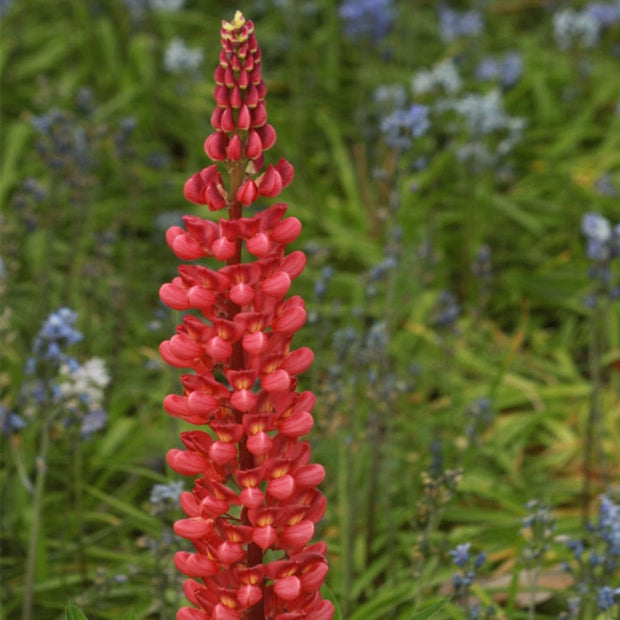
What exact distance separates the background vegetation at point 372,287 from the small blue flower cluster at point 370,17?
2 cm

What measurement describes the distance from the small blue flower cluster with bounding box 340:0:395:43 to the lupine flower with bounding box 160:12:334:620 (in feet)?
17.8

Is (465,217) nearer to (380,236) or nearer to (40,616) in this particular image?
(380,236)

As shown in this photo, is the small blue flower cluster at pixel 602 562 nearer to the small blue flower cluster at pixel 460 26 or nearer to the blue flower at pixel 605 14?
the small blue flower cluster at pixel 460 26

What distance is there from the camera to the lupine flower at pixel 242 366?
2193 millimetres

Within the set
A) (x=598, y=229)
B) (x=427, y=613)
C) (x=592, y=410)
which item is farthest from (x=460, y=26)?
(x=427, y=613)

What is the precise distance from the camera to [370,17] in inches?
294

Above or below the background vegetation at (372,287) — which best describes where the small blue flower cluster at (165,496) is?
below

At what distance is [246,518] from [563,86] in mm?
6899

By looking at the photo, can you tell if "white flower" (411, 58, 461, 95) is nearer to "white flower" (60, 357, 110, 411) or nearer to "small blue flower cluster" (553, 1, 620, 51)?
"small blue flower cluster" (553, 1, 620, 51)


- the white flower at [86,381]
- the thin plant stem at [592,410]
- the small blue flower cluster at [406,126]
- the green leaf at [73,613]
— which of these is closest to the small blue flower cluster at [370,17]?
the small blue flower cluster at [406,126]

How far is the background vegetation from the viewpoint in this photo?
14.1 ft

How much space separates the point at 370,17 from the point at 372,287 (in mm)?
3397

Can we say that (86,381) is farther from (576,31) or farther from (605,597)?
(576,31)

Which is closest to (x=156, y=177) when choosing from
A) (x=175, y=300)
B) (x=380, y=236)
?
(x=380, y=236)
